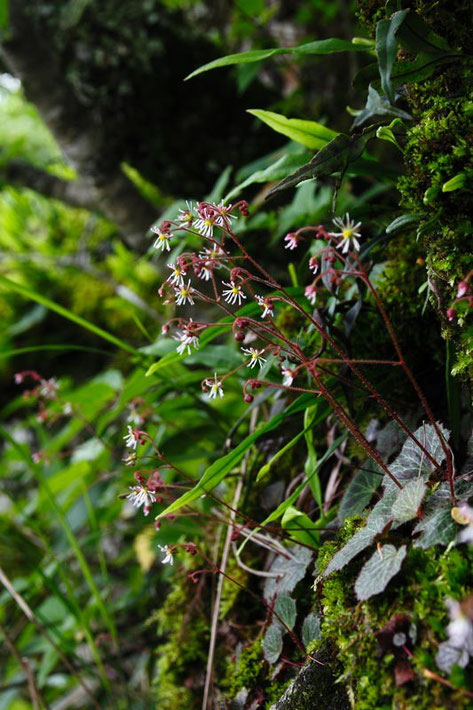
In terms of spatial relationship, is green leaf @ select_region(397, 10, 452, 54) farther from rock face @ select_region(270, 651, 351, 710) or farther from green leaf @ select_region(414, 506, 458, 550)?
rock face @ select_region(270, 651, 351, 710)

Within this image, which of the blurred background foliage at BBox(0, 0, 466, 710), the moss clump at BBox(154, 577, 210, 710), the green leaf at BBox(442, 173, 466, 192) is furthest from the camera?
the blurred background foliage at BBox(0, 0, 466, 710)

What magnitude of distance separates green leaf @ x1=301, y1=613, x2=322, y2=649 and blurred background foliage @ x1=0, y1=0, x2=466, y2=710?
0.40 metres

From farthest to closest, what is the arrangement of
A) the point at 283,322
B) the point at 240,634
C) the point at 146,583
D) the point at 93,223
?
1. the point at 93,223
2. the point at 146,583
3. the point at 283,322
4. the point at 240,634

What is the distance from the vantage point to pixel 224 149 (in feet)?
8.21

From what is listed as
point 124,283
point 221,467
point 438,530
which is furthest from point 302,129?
point 124,283

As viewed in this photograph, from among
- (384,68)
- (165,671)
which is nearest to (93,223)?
(165,671)

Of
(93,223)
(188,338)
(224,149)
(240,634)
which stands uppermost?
(188,338)

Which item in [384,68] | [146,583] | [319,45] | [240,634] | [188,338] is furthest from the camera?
[146,583]

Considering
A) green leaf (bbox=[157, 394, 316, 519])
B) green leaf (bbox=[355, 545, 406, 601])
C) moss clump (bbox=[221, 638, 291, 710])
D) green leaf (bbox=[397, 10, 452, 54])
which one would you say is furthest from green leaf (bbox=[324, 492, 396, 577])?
green leaf (bbox=[397, 10, 452, 54])

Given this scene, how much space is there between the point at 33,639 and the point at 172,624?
113 centimetres

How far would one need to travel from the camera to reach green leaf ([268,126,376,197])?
31.6 inches

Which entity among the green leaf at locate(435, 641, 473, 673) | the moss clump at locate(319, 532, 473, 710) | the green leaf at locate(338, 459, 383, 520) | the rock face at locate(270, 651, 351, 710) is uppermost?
the green leaf at locate(435, 641, 473, 673)

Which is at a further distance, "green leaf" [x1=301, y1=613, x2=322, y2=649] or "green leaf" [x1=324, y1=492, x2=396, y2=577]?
"green leaf" [x1=301, y1=613, x2=322, y2=649]

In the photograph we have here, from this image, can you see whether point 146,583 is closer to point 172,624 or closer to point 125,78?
point 172,624
